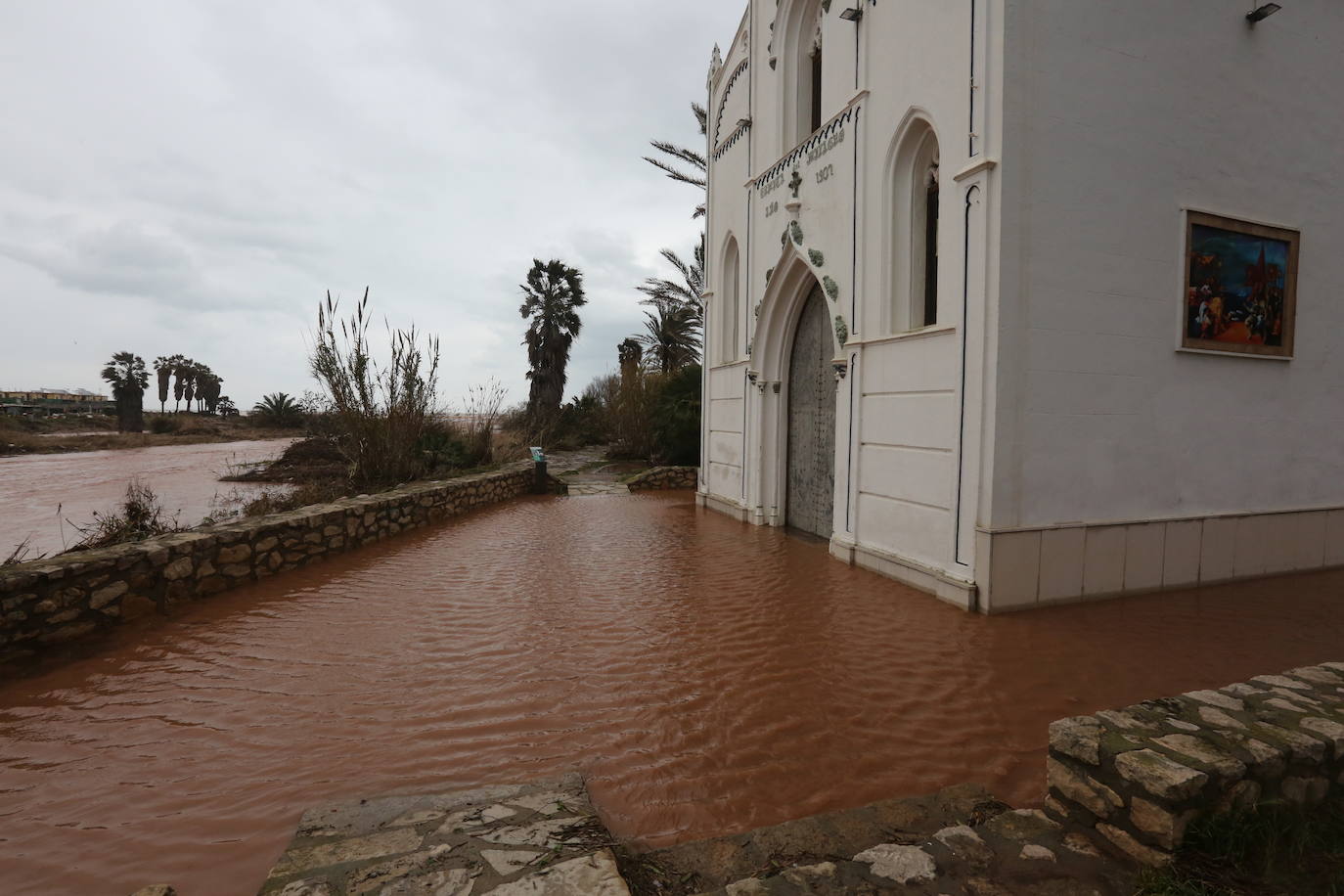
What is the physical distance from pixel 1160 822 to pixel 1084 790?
0.27 m

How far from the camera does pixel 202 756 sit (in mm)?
3143

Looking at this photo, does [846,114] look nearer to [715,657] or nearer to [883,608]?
[883,608]

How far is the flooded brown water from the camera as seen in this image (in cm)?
271

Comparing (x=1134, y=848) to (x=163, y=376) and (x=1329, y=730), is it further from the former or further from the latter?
(x=163, y=376)

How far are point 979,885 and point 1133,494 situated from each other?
17.0 ft

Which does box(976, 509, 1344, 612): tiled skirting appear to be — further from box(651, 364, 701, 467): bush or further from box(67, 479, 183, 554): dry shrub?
box(651, 364, 701, 467): bush

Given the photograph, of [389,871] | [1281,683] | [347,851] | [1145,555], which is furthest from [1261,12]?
[347,851]

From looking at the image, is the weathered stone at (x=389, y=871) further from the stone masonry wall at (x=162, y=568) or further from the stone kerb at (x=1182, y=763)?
the stone masonry wall at (x=162, y=568)

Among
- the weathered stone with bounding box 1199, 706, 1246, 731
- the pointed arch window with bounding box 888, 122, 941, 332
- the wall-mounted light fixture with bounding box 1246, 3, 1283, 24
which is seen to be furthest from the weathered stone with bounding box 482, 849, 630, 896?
the wall-mounted light fixture with bounding box 1246, 3, 1283, 24

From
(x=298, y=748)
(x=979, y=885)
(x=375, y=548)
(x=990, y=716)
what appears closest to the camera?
(x=979, y=885)

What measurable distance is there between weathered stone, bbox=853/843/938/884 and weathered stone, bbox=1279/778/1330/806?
1.36 m

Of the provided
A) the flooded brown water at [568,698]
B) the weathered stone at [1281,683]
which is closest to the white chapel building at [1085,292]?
the flooded brown water at [568,698]

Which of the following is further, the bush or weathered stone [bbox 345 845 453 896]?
the bush

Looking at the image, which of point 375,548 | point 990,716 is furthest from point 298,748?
point 375,548
